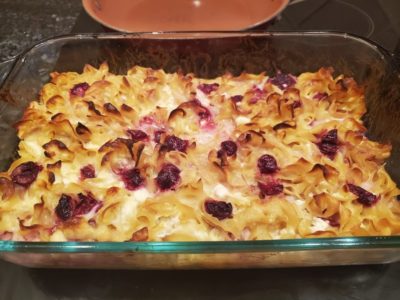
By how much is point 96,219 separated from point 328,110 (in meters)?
0.76

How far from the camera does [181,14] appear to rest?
1768 millimetres

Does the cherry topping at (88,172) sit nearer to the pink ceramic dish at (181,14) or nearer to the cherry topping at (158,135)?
the cherry topping at (158,135)

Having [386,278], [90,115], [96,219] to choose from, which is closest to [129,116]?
[90,115]

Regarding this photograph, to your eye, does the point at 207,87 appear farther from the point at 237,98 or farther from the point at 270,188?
the point at 270,188

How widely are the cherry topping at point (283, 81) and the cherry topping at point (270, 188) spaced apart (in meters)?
0.40

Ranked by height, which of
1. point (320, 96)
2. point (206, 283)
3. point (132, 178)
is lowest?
point (206, 283)

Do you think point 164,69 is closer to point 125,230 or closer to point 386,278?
point 125,230

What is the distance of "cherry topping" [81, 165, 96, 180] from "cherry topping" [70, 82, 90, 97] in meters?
0.30

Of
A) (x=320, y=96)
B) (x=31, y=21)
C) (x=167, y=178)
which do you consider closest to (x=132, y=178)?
(x=167, y=178)

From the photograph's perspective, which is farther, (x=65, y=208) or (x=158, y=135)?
(x=158, y=135)

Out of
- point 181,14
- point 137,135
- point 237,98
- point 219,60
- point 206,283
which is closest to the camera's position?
point 206,283

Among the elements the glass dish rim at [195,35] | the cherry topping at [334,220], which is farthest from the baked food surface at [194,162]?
the glass dish rim at [195,35]

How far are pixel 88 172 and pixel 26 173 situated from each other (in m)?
0.16

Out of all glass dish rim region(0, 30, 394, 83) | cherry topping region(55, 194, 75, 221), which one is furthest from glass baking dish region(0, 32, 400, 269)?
cherry topping region(55, 194, 75, 221)
